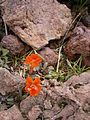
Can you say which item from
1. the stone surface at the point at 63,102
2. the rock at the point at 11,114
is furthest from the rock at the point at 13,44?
the rock at the point at 11,114

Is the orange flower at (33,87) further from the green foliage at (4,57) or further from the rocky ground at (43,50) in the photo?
the green foliage at (4,57)

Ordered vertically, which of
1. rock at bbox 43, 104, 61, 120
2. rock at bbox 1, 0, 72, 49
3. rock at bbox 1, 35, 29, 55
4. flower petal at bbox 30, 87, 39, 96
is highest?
rock at bbox 1, 0, 72, 49

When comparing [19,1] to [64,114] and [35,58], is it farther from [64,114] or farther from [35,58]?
[64,114]

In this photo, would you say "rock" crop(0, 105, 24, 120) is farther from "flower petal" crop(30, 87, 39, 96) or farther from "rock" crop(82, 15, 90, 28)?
"rock" crop(82, 15, 90, 28)

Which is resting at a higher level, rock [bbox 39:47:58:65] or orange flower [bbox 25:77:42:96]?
rock [bbox 39:47:58:65]

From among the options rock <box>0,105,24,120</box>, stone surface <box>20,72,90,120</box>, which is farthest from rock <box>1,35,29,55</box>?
rock <box>0,105,24,120</box>

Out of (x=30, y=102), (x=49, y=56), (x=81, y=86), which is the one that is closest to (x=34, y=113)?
(x=30, y=102)

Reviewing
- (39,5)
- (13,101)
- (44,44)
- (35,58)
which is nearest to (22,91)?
(13,101)
